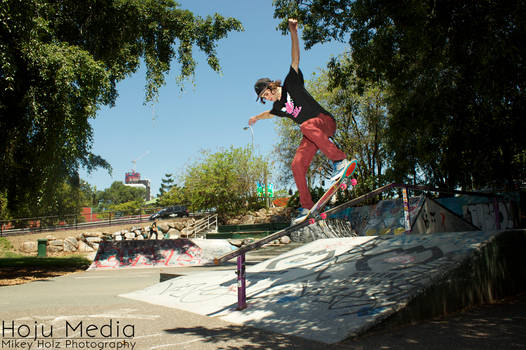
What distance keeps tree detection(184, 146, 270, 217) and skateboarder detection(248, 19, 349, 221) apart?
2675 centimetres

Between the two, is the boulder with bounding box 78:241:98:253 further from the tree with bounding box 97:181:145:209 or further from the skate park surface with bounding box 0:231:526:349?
the tree with bounding box 97:181:145:209

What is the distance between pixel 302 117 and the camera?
7199mm

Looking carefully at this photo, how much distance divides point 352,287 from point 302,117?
3375mm

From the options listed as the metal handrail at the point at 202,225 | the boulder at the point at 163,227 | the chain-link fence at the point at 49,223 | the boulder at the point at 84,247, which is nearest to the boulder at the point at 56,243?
the boulder at the point at 84,247

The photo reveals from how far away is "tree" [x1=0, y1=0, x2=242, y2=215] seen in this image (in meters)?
11.5

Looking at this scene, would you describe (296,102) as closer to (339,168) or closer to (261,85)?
(261,85)

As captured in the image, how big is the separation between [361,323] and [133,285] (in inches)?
319

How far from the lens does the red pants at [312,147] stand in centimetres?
681

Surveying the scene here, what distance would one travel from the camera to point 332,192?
6562mm

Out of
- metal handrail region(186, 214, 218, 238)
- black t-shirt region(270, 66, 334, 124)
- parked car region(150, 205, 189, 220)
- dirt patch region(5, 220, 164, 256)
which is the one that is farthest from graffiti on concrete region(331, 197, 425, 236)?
dirt patch region(5, 220, 164, 256)

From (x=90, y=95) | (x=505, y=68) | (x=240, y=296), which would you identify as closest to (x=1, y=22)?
(x=90, y=95)

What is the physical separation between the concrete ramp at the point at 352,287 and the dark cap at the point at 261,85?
3.98 metres

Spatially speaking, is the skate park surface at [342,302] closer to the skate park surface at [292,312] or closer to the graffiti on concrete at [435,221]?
the skate park surface at [292,312]

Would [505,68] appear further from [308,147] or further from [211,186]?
[211,186]
